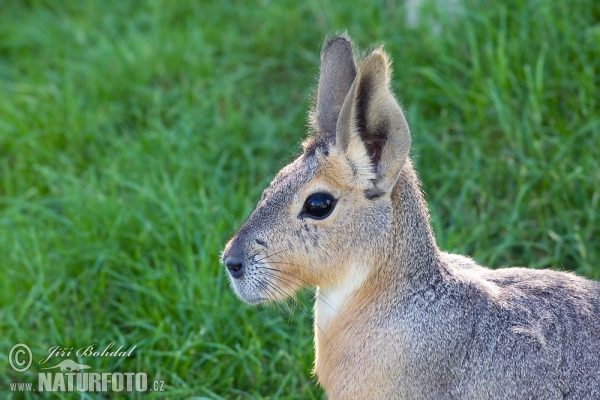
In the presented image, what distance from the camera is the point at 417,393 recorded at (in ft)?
9.30

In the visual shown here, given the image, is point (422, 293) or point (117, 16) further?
point (117, 16)

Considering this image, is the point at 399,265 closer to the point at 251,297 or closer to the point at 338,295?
the point at 338,295

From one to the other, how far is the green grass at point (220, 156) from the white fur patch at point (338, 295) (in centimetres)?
65

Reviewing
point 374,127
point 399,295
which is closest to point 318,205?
point 374,127

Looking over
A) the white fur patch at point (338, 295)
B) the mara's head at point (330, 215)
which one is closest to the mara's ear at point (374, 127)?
the mara's head at point (330, 215)

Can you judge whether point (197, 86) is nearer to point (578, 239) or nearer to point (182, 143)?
point (182, 143)

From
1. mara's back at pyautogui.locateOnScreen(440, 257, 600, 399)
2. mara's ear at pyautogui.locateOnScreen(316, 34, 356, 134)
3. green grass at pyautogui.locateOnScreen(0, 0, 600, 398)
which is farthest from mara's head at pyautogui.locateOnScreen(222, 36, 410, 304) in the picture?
green grass at pyautogui.locateOnScreen(0, 0, 600, 398)

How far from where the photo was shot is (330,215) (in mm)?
2871

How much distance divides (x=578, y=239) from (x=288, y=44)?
2469 mm

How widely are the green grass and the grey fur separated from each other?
0.83 m

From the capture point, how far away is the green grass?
3957 mm

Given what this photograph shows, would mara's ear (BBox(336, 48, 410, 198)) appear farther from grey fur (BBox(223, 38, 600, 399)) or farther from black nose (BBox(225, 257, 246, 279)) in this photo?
black nose (BBox(225, 257, 246, 279))

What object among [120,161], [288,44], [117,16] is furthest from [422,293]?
[117,16]

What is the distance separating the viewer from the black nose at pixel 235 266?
2.91 meters
